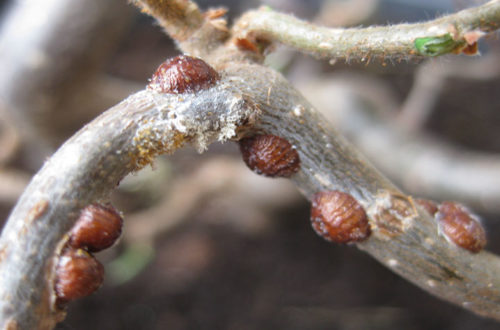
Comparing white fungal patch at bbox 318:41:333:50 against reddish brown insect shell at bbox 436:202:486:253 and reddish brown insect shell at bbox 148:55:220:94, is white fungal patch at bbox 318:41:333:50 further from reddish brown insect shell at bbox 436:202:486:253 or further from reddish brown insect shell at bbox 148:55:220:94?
reddish brown insect shell at bbox 436:202:486:253

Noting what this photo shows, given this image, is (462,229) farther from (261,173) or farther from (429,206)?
(261,173)

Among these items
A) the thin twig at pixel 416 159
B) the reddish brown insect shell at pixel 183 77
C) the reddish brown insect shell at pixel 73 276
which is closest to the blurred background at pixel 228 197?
the thin twig at pixel 416 159

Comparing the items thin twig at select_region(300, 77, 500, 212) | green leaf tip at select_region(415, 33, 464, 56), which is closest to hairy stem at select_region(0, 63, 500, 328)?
green leaf tip at select_region(415, 33, 464, 56)

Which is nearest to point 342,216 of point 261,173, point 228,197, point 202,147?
point 261,173

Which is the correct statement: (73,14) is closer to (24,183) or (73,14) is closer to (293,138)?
(24,183)

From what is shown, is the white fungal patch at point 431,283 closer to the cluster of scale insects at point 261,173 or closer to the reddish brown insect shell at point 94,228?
the cluster of scale insects at point 261,173
